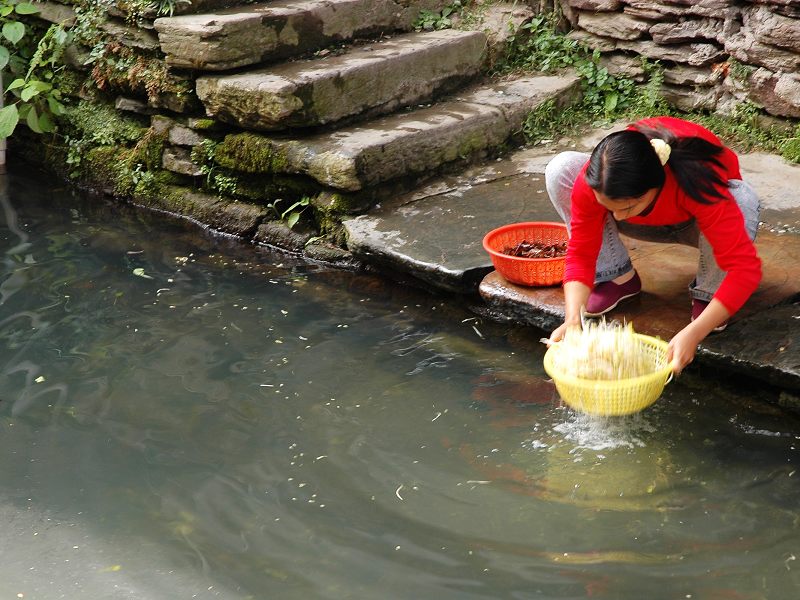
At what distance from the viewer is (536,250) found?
14.4 feet

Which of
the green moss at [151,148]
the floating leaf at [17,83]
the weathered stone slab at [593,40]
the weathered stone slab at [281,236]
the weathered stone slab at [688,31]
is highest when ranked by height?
the weathered stone slab at [688,31]

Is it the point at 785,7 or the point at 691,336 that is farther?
the point at 785,7

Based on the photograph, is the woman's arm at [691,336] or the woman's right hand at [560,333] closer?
the woman's arm at [691,336]

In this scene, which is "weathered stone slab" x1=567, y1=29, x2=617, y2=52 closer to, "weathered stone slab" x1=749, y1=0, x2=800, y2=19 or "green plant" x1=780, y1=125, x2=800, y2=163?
"weathered stone slab" x1=749, y1=0, x2=800, y2=19

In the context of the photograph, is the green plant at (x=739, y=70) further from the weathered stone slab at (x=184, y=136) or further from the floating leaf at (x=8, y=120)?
the floating leaf at (x=8, y=120)

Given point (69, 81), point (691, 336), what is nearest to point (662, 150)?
point (691, 336)

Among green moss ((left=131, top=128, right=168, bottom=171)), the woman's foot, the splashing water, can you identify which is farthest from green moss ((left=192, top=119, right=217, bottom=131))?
the splashing water

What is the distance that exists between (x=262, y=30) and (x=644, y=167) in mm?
3130

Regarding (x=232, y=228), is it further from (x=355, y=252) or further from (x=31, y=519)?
(x=31, y=519)

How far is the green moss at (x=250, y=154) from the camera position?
538 centimetres

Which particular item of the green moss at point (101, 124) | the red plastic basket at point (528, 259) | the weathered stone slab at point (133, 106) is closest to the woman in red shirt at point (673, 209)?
the red plastic basket at point (528, 259)

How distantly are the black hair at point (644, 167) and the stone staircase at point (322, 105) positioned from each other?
2114 millimetres

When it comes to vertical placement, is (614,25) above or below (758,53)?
above

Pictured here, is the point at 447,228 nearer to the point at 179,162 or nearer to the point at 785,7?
the point at 179,162
